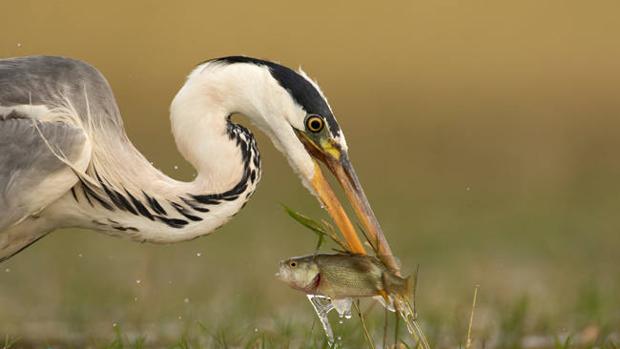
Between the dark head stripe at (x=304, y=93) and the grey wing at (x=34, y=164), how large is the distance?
76 cm

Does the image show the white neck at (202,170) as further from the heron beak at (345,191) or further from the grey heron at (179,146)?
the heron beak at (345,191)

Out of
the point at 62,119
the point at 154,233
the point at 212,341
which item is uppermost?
the point at 62,119

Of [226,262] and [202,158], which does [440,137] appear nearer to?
[226,262]

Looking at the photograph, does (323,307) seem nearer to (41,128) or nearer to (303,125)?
(303,125)

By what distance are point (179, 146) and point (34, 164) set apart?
621mm

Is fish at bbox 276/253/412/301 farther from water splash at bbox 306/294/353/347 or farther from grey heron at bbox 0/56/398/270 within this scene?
grey heron at bbox 0/56/398/270

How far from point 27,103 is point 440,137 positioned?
44.1ft

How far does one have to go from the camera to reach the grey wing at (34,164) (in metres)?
5.38

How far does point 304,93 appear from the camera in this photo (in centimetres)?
552

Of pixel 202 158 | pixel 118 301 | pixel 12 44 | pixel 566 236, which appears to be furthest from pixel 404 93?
pixel 202 158

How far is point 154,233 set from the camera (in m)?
5.61

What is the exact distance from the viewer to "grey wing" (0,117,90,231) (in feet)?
17.6

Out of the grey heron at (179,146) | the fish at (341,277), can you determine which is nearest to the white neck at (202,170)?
the grey heron at (179,146)

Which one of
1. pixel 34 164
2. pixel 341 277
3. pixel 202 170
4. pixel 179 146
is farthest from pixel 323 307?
pixel 34 164
